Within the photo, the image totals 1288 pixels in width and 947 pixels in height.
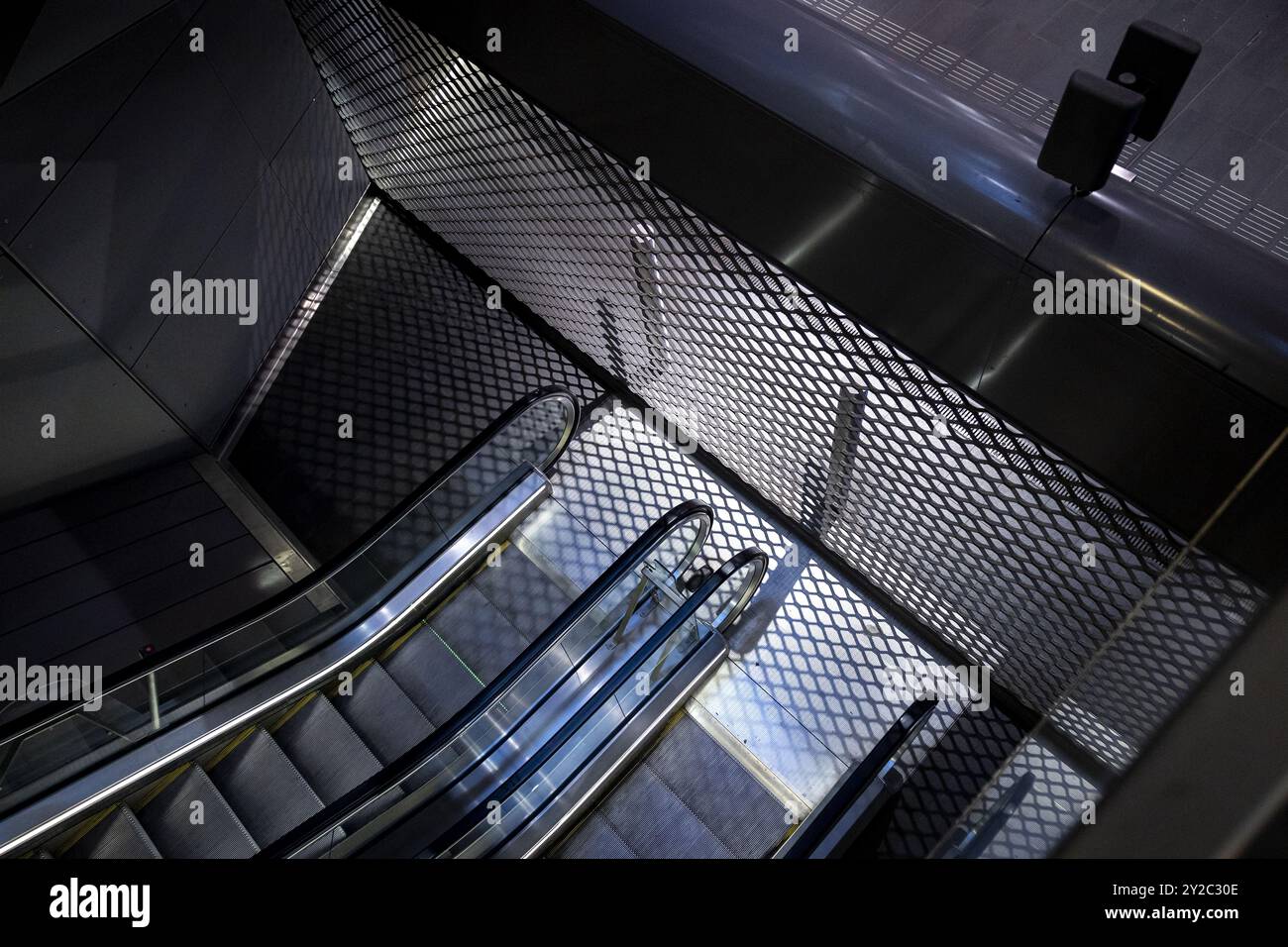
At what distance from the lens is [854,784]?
3.85 metres

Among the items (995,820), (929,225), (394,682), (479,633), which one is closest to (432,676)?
(394,682)

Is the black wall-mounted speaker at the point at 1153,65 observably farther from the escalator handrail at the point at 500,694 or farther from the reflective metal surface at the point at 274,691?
the reflective metal surface at the point at 274,691

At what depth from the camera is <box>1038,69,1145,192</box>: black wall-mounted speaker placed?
2.37m

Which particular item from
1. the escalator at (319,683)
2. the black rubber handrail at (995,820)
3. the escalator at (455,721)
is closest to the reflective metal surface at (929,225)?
the black rubber handrail at (995,820)

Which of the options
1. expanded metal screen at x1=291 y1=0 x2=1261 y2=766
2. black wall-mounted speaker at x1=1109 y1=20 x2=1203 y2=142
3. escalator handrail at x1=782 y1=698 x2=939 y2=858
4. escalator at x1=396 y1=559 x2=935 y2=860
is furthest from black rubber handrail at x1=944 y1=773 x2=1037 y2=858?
escalator at x1=396 y1=559 x2=935 y2=860

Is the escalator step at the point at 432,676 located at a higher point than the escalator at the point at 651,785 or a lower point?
higher

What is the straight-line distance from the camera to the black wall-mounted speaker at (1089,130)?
2373 mm

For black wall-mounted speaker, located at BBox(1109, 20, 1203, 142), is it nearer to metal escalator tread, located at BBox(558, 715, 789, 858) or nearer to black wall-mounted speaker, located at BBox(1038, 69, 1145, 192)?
black wall-mounted speaker, located at BBox(1038, 69, 1145, 192)

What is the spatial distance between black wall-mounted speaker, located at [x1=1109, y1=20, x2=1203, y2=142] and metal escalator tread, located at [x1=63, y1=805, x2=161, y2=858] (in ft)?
14.6

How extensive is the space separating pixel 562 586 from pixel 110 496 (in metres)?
2.48

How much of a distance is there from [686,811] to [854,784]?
3.32ft

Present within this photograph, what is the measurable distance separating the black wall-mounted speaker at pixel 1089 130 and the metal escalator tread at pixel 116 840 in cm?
422

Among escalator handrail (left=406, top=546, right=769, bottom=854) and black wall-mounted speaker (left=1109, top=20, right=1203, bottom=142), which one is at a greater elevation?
escalator handrail (left=406, top=546, right=769, bottom=854)
